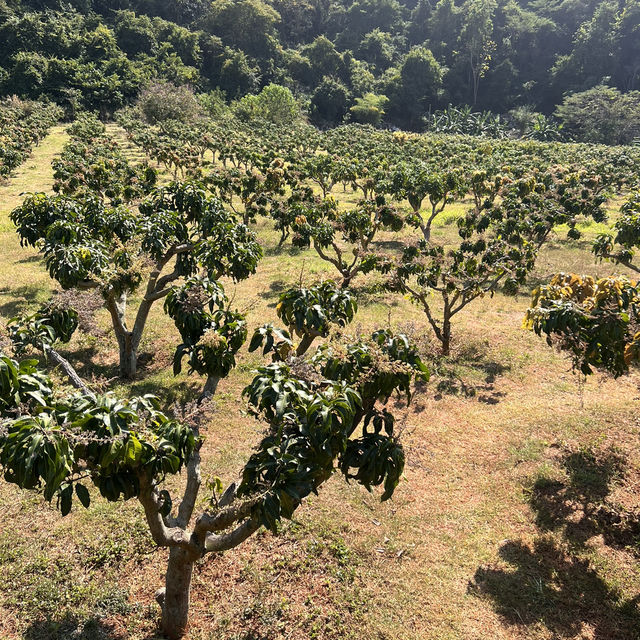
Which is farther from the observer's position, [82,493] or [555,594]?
[555,594]

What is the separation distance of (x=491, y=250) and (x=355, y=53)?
94.9 meters

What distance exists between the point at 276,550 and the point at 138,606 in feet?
6.74

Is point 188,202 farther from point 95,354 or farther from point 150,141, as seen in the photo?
point 150,141

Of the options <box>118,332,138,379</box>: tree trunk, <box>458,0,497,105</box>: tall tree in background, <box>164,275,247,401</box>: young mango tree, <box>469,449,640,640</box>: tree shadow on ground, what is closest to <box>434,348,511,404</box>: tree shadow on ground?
<box>469,449,640,640</box>: tree shadow on ground

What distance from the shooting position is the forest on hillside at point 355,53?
198 feet

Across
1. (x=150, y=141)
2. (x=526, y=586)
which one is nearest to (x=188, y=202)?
(x=526, y=586)

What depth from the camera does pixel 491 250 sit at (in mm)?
14883

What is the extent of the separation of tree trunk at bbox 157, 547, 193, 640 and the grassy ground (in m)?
0.30

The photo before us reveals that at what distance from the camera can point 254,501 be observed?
4.24 meters

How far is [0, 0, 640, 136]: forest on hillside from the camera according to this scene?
60438 mm

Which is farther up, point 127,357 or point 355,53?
point 355,53

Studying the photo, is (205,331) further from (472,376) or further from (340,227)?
(340,227)

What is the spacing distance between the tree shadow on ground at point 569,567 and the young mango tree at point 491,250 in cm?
588

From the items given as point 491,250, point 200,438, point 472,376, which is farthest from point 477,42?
point 200,438
